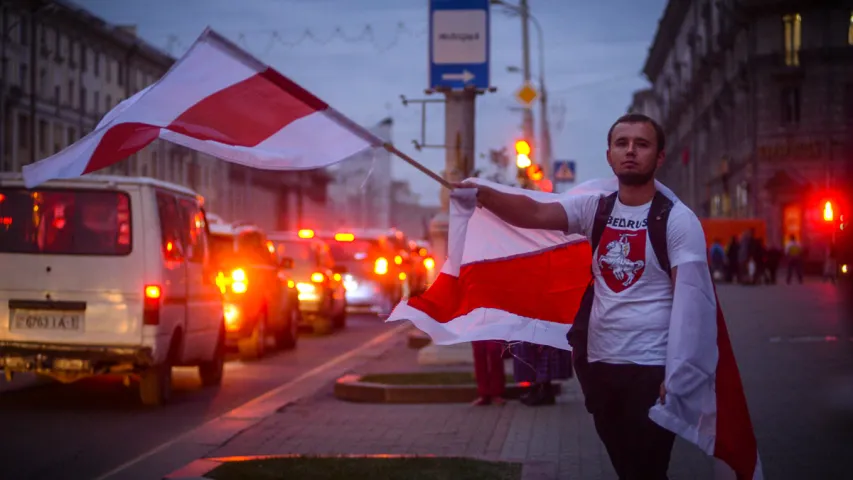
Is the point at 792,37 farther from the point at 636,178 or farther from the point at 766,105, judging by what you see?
the point at 636,178

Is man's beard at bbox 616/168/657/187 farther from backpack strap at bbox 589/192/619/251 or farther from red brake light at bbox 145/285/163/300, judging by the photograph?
red brake light at bbox 145/285/163/300

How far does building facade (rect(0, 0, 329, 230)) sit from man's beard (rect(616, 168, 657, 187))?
158ft

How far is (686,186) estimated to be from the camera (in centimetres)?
8919

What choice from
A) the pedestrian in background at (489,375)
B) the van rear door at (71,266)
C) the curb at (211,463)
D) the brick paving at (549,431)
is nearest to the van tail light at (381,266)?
the brick paving at (549,431)

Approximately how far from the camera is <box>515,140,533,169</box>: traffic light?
87.7 ft

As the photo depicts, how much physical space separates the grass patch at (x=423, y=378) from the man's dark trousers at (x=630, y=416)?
8.97 m

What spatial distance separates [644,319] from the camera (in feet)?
16.4

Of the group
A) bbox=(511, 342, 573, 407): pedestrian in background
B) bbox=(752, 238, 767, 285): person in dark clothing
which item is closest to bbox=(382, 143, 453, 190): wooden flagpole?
bbox=(511, 342, 573, 407): pedestrian in background

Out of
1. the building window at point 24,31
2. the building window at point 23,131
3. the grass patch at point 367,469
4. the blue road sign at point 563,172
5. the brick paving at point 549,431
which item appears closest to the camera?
the grass patch at point 367,469

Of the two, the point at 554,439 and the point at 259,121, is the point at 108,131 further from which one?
the point at 554,439

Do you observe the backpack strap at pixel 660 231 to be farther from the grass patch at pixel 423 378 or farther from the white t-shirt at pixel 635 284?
the grass patch at pixel 423 378

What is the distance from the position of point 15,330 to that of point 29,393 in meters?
2.20

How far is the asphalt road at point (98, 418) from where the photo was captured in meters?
9.55

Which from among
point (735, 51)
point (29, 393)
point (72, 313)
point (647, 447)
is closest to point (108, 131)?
point (647, 447)
